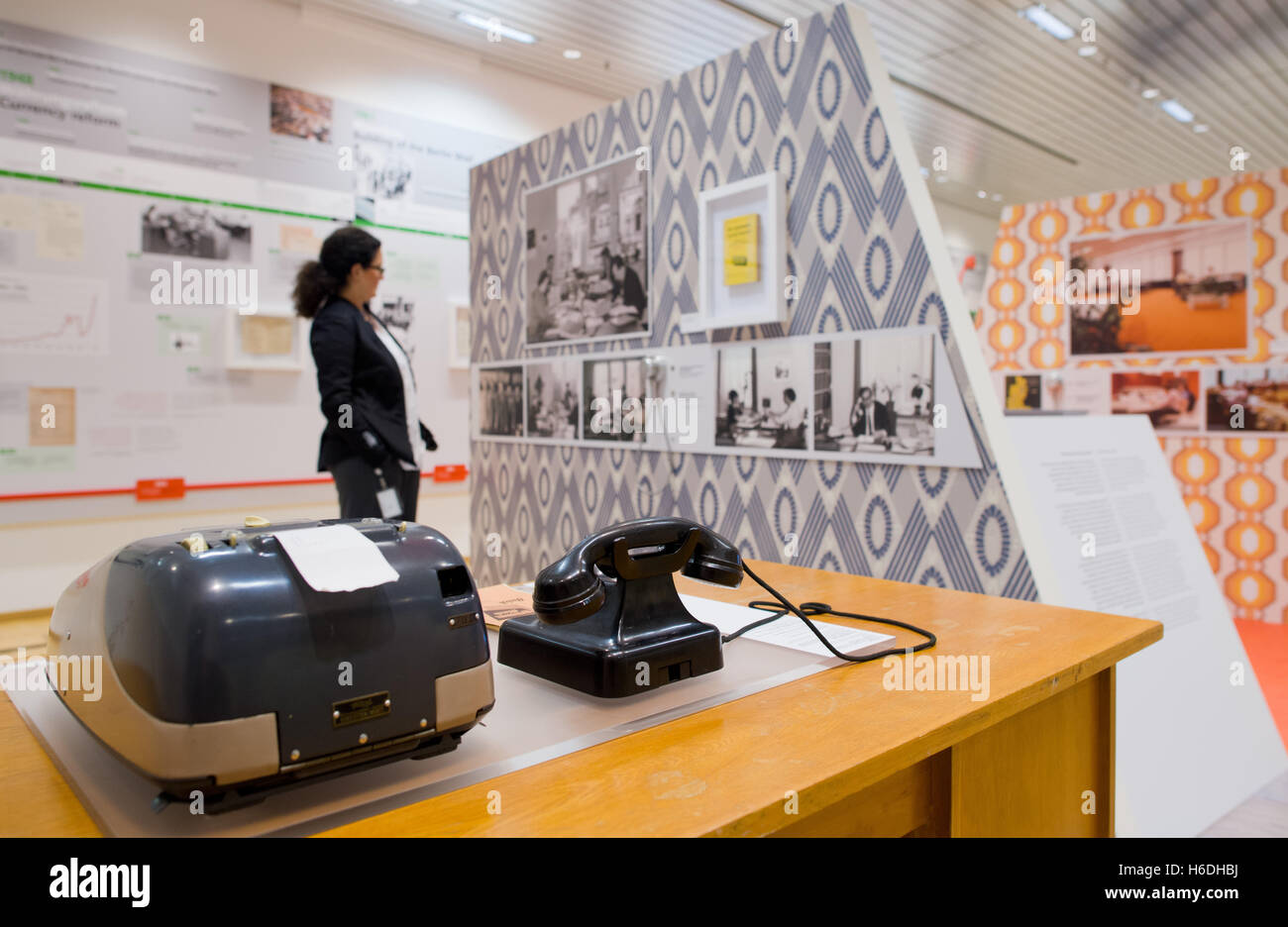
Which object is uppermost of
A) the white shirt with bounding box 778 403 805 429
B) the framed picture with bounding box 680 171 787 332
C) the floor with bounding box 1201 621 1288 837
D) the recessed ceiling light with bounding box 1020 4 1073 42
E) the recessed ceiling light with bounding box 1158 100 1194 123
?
the recessed ceiling light with bounding box 1158 100 1194 123

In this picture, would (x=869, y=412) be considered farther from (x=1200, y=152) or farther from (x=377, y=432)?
(x=1200, y=152)

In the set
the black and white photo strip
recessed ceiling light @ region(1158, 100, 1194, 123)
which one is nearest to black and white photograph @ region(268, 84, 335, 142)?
the black and white photo strip

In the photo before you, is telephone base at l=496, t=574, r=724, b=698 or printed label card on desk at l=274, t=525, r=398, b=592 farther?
telephone base at l=496, t=574, r=724, b=698

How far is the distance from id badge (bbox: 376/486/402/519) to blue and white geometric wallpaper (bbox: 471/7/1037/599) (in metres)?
0.71

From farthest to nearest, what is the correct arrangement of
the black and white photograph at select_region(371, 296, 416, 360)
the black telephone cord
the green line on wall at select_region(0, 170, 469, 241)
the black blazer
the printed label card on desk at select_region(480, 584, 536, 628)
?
the black and white photograph at select_region(371, 296, 416, 360)
the green line on wall at select_region(0, 170, 469, 241)
the black blazer
the printed label card on desk at select_region(480, 584, 536, 628)
the black telephone cord

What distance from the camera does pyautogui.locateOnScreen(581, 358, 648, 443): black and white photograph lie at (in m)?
2.90

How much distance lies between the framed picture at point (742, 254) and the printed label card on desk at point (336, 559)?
6.05ft

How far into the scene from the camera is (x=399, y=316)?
4867mm

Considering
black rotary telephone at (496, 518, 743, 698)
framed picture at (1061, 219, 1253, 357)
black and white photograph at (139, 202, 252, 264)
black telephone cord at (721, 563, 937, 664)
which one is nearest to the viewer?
black rotary telephone at (496, 518, 743, 698)

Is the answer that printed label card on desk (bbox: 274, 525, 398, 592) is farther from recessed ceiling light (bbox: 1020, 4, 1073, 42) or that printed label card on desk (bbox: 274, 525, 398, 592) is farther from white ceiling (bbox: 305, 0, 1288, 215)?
recessed ceiling light (bbox: 1020, 4, 1073, 42)

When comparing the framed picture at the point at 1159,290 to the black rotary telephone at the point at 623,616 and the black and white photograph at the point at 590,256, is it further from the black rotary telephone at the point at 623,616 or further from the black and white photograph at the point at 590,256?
the black rotary telephone at the point at 623,616

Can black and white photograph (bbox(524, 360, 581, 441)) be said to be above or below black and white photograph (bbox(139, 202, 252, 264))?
below
